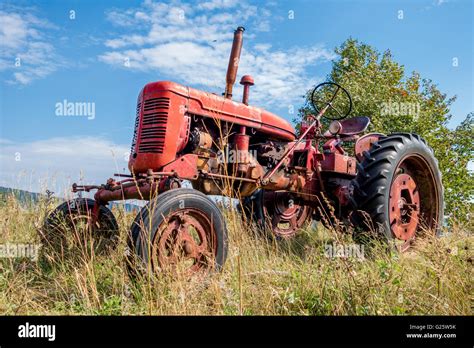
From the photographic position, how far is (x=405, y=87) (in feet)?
47.4

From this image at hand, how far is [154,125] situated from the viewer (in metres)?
→ 3.38

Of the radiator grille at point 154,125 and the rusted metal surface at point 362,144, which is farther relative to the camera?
the rusted metal surface at point 362,144

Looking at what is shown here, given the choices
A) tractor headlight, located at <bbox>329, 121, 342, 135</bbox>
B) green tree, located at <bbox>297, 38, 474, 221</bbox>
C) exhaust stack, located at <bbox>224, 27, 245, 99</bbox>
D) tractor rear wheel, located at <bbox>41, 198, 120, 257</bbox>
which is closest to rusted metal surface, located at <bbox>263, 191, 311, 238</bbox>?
tractor headlight, located at <bbox>329, 121, 342, 135</bbox>

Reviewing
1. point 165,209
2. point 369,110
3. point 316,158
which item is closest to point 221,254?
point 165,209

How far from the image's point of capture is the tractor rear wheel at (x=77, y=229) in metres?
3.63

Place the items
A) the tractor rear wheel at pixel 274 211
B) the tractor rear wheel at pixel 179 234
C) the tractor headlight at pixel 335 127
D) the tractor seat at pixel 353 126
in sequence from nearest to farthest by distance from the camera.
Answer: the tractor rear wheel at pixel 179 234
the tractor headlight at pixel 335 127
the tractor seat at pixel 353 126
the tractor rear wheel at pixel 274 211

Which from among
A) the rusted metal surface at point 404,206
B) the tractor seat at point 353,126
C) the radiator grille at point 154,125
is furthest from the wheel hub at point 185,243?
the tractor seat at point 353,126

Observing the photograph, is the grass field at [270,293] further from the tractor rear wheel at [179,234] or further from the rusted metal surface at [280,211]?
the rusted metal surface at [280,211]

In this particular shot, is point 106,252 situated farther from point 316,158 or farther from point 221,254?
point 316,158

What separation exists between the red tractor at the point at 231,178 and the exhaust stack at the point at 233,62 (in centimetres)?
1

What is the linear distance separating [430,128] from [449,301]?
12.4 metres

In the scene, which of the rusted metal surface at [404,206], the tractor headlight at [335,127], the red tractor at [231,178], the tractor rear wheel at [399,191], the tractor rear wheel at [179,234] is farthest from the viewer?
the tractor headlight at [335,127]

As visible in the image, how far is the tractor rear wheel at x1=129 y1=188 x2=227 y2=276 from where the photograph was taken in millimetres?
2559

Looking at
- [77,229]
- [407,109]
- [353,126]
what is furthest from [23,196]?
[407,109]
